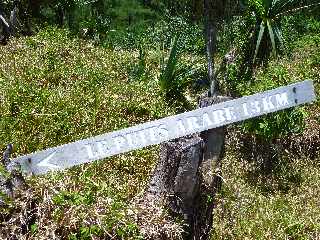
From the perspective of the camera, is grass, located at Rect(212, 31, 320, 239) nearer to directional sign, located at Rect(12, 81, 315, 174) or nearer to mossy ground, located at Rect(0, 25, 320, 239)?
mossy ground, located at Rect(0, 25, 320, 239)

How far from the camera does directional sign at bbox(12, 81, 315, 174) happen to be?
3.37 m

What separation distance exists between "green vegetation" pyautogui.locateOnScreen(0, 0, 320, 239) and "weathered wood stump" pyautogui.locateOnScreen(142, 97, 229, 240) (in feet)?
0.71

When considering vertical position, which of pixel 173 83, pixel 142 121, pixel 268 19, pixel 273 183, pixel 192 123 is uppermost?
pixel 268 19

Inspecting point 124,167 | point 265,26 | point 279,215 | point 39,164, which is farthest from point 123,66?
point 39,164

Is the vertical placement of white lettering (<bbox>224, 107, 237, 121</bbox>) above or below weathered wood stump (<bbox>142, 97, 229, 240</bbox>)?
above

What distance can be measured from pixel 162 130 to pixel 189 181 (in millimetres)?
493

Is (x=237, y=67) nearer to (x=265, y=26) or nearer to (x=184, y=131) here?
(x=265, y=26)

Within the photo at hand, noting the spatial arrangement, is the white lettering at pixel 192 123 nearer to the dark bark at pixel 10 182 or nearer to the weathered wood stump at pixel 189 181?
the weathered wood stump at pixel 189 181

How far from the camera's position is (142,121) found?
6848 millimetres

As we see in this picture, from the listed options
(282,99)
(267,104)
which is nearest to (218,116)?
(267,104)

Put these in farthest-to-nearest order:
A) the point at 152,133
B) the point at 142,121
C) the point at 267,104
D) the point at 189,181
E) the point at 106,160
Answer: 1. the point at 142,121
2. the point at 106,160
3. the point at 189,181
4. the point at 267,104
5. the point at 152,133

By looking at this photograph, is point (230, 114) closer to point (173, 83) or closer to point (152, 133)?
point (152, 133)

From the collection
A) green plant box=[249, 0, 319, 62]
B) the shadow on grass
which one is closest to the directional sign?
the shadow on grass

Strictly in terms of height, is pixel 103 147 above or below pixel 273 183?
below
